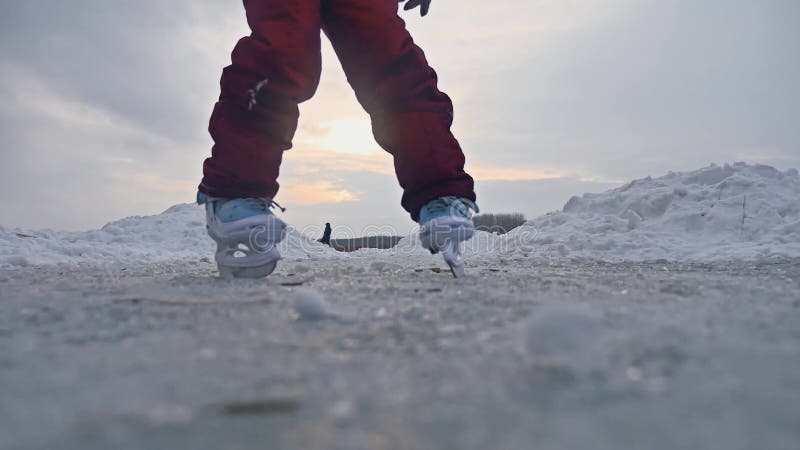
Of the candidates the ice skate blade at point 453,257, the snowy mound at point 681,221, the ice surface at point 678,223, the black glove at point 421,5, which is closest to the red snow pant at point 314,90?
the ice skate blade at point 453,257

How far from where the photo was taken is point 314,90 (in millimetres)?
2268

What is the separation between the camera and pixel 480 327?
106 cm

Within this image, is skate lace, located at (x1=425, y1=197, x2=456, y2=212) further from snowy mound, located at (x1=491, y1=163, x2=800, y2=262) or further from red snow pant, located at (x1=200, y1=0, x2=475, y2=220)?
snowy mound, located at (x1=491, y1=163, x2=800, y2=262)

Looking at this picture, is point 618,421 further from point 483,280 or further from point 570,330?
point 483,280

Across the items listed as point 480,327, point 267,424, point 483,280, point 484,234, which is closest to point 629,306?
point 480,327

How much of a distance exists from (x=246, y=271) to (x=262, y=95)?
0.68 meters

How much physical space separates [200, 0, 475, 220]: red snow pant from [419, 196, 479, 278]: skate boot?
0.14 feet

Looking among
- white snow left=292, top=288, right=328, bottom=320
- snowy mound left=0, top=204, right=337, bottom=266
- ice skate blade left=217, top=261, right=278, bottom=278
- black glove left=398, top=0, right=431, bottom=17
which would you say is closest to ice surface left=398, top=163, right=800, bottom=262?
black glove left=398, top=0, right=431, bottom=17

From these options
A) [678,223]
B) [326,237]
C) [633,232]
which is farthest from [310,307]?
[326,237]

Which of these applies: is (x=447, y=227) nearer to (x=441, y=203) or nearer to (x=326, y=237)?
(x=441, y=203)

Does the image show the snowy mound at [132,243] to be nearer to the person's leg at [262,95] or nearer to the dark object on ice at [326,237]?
the dark object on ice at [326,237]

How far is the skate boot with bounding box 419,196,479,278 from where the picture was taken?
86.4 inches

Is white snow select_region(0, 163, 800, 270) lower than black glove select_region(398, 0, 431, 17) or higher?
lower

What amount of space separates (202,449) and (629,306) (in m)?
1.06
